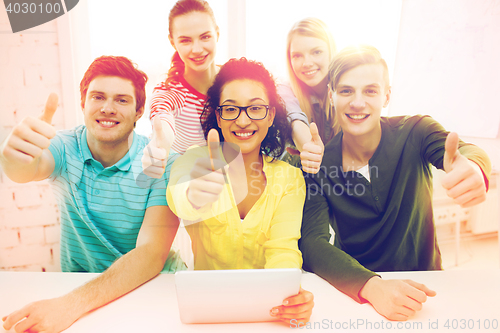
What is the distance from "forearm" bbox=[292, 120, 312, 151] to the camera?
4.39 feet

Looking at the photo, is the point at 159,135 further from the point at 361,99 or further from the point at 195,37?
the point at 361,99

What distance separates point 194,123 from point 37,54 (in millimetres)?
721

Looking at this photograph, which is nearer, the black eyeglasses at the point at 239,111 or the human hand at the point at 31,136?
the human hand at the point at 31,136

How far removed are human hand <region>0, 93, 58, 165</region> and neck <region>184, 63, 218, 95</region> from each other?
20.0 inches

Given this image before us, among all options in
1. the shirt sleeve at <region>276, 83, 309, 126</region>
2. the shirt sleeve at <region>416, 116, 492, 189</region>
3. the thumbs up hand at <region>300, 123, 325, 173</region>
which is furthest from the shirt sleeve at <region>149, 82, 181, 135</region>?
the shirt sleeve at <region>416, 116, 492, 189</region>

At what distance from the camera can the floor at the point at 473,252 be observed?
4.70 ft

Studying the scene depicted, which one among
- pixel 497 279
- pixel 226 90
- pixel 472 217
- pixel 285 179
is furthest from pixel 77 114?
pixel 497 279

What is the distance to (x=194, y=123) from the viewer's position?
1.30 meters

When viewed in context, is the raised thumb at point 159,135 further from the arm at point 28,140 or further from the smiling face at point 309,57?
the smiling face at point 309,57

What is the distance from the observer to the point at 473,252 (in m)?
1.45

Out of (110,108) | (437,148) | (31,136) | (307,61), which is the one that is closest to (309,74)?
(307,61)

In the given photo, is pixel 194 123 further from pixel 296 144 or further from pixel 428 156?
pixel 428 156

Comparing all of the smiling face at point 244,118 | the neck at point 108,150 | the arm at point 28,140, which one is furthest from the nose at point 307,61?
the arm at point 28,140

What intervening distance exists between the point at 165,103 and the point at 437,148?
45.9 inches
